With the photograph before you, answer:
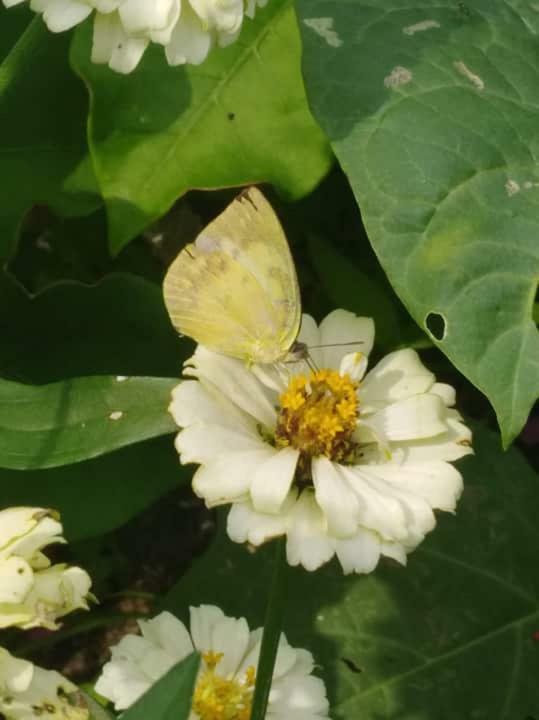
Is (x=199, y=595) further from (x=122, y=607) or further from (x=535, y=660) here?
(x=535, y=660)

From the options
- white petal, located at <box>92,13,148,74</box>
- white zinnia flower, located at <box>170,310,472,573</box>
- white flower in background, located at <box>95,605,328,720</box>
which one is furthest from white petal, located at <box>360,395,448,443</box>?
white petal, located at <box>92,13,148,74</box>

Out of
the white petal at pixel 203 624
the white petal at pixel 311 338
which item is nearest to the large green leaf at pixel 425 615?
the white petal at pixel 203 624

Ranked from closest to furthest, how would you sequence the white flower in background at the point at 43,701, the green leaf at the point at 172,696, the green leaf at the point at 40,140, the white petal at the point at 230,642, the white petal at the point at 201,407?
the green leaf at the point at 172,696 < the white flower in background at the point at 43,701 < the white petal at the point at 201,407 < the white petal at the point at 230,642 < the green leaf at the point at 40,140

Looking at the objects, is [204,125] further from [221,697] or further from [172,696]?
[172,696]

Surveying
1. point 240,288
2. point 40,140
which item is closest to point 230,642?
point 240,288

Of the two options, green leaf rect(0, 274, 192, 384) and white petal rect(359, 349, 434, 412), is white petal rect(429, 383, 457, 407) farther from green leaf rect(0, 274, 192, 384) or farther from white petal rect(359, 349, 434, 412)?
green leaf rect(0, 274, 192, 384)

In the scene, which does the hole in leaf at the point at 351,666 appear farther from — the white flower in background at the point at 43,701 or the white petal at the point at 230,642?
the white flower in background at the point at 43,701

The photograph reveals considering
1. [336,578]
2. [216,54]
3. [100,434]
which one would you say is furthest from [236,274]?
[336,578]

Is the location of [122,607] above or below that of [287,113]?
below
